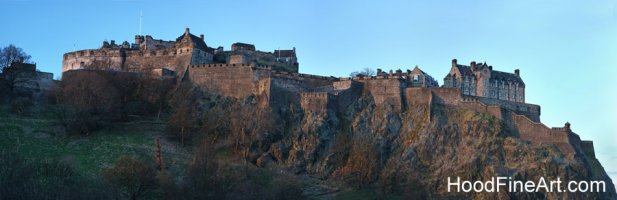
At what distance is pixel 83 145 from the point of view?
61.2m

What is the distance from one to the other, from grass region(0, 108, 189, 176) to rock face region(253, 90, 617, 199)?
26.9 feet

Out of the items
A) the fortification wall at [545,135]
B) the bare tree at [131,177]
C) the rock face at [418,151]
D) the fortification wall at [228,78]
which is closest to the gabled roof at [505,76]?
the rock face at [418,151]

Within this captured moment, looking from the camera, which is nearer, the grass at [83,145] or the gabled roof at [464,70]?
the grass at [83,145]

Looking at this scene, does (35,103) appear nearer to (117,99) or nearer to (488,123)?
(117,99)

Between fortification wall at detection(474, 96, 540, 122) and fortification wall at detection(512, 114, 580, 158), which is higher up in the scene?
fortification wall at detection(474, 96, 540, 122)

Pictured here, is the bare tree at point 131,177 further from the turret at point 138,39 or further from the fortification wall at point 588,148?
the fortification wall at point 588,148

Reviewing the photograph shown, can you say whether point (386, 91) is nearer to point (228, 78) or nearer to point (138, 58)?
point (228, 78)

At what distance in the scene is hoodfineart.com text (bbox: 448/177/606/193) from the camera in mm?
60250

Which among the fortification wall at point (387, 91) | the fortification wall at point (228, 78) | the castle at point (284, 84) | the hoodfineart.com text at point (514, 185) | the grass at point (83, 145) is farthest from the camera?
the fortification wall at point (228, 78)

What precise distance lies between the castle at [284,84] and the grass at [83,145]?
836 cm

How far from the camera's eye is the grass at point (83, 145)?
57625 mm

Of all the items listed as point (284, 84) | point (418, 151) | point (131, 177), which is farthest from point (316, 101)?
point (131, 177)

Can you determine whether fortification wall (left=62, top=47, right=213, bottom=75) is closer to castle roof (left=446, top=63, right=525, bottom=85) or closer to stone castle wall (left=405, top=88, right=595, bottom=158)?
stone castle wall (left=405, top=88, right=595, bottom=158)

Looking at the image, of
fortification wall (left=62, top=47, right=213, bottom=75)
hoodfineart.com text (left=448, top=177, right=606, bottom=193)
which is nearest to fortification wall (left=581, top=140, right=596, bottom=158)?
hoodfineart.com text (left=448, top=177, right=606, bottom=193)
